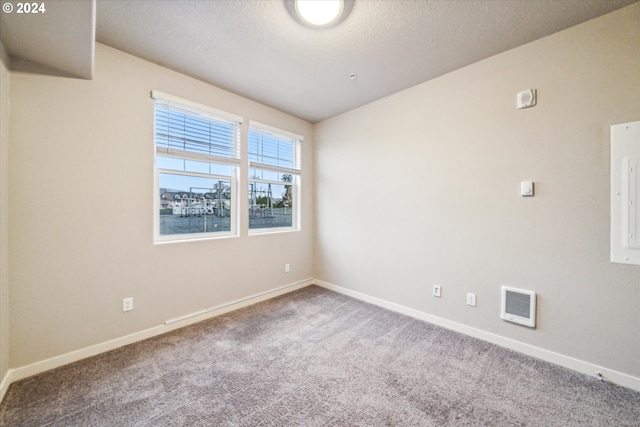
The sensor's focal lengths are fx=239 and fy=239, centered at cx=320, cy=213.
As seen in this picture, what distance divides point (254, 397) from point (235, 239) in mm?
1784

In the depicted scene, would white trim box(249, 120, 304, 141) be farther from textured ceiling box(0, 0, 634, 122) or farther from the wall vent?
→ the wall vent

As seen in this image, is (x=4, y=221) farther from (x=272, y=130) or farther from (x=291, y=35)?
(x=272, y=130)

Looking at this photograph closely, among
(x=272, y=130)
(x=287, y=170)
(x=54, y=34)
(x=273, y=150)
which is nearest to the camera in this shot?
(x=54, y=34)

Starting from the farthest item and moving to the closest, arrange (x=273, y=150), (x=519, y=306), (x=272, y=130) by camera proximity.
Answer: (x=273, y=150), (x=272, y=130), (x=519, y=306)

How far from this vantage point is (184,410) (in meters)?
1.49

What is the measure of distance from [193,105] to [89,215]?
1436 mm

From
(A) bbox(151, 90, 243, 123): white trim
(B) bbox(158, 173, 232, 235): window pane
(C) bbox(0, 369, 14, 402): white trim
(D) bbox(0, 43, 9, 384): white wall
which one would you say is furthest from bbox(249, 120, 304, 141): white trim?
(C) bbox(0, 369, 14, 402): white trim

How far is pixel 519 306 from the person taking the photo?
2.12 m

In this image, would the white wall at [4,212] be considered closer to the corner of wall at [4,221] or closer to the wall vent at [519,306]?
the corner of wall at [4,221]

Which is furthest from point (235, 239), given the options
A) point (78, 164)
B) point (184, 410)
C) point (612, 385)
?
point (612, 385)

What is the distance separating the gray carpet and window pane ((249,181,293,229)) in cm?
149

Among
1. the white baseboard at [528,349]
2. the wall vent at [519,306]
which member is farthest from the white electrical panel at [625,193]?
the white baseboard at [528,349]

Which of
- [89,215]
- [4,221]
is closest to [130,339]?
[89,215]

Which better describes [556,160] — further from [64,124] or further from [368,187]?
[64,124]
